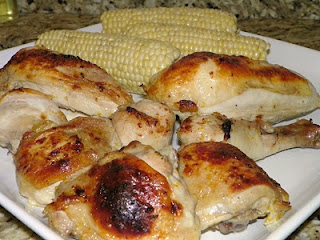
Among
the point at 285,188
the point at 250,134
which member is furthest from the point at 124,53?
the point at 285,188

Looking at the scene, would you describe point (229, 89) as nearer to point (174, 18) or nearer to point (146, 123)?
point (146, 123)

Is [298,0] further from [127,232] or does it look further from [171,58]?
[127,232]

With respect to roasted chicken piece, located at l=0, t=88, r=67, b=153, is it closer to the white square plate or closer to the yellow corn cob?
the white square plate

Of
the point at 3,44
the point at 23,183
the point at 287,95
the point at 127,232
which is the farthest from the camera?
the point at 3,44

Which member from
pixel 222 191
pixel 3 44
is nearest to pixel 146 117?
pixel 222 191

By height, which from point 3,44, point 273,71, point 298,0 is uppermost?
point 273,71

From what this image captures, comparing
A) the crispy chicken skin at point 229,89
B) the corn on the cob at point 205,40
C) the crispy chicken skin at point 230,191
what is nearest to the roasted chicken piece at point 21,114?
the crispy chicken skin at point 229,89

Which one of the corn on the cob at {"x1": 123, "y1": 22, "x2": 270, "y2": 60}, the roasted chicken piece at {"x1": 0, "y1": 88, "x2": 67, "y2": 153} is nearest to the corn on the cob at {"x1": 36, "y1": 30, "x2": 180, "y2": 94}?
the corn on the cob at {"x1": 123, "y1": 22, "x2": 270, "y2": 60}
